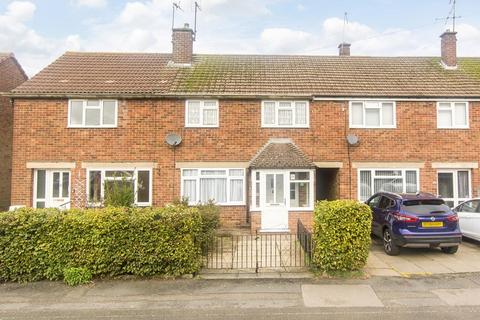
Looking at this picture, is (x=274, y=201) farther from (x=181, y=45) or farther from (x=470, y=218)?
(x=181, y=45)

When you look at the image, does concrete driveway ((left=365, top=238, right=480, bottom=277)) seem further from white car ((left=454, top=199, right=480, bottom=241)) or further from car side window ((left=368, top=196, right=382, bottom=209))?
car side window ((left=368, top=196, right=382, bottom=209))

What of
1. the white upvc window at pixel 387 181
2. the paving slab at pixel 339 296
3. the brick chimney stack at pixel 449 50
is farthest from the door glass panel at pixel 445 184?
the paving slab at pixel 339 296

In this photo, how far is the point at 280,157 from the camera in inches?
494

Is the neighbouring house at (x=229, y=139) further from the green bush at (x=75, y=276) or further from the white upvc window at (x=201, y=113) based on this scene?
the green bush at (x=75, y=276)

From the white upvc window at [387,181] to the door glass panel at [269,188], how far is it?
3.37 meters

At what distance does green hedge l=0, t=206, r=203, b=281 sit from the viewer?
6863mm

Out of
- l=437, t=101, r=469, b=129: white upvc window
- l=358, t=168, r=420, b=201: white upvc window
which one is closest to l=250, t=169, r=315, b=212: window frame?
l=358, t=168, r=420, b=201: white upvc window

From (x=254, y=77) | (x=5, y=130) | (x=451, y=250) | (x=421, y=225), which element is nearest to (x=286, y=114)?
(x=254, y=77)

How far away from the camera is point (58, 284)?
682 centimetres

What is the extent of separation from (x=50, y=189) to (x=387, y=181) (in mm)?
12357

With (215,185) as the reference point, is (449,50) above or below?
above

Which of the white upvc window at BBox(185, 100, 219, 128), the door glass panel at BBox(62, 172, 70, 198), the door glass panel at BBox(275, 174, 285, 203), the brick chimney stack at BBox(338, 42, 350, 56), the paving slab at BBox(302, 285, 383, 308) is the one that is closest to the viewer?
the paving slab at BBox(302, 285, 383, 308)

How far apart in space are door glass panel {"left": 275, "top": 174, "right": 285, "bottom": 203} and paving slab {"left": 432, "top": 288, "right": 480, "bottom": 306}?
6331mm

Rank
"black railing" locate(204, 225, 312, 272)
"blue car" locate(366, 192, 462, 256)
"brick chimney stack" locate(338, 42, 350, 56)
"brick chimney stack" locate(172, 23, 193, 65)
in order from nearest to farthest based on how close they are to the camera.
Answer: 1. "black railing" locate(204, 225, 312, 272)
2. "blue car" locate(366, 192, 462, 256)
3. "brick chimney stack" locate(172, 23, 193, 65)
4. "brick chimney stack" locate(338, 42, 350, 56)
